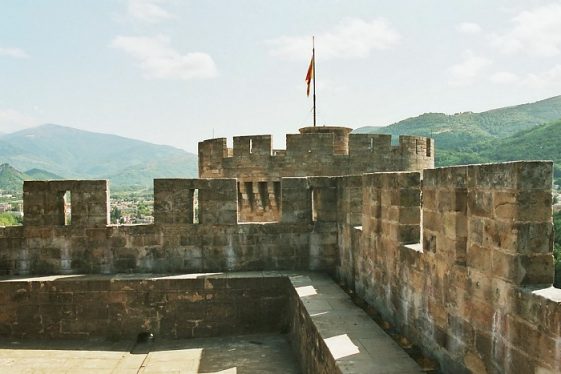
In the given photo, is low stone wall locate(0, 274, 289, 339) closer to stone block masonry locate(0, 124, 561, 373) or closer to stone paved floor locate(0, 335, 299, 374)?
stone paved floor locate(0, 335, 299, 374)

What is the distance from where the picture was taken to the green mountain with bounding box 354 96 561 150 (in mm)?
117606

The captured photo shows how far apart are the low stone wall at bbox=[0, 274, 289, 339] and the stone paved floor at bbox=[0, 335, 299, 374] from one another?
17 centimetres

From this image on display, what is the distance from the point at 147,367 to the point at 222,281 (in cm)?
162

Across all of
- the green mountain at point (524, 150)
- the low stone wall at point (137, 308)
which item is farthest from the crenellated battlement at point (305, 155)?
the green mountain at point (524, 150)

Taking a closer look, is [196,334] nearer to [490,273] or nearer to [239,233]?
[239,233]

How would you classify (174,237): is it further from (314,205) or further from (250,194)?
(250,194)

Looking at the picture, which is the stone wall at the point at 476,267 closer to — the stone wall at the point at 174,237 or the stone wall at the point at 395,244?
the stone wall at the point at 395,244

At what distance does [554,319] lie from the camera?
2.69 m

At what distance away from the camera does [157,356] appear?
21.7 ft

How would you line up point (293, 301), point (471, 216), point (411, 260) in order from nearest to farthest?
1. point (471, 216)
2. point (411, 260)
3. point (293, 301)

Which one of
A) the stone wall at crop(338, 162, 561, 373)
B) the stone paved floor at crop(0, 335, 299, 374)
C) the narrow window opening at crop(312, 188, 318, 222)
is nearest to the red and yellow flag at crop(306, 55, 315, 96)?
the narrow window opening at crop(312, 188, 318, 222)

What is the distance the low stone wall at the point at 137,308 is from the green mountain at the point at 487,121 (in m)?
110

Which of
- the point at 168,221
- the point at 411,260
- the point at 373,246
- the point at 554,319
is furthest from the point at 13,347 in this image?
the point at 554,319

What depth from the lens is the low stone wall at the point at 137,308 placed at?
729 cm
